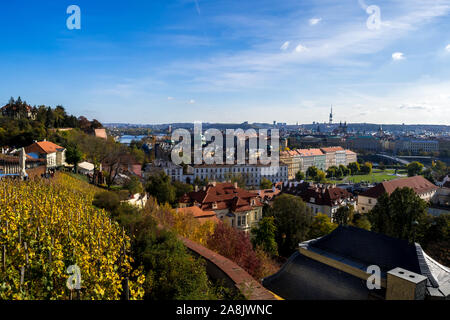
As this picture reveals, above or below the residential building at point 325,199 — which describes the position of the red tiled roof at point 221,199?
above

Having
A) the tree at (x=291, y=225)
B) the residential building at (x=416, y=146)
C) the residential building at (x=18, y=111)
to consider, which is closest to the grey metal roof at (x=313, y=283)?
the tree at (x=291, y=225)

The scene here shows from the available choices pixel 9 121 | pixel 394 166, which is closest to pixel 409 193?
pixel 9 121

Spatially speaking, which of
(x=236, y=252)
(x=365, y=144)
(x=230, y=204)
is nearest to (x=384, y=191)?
(x=230, y=204)

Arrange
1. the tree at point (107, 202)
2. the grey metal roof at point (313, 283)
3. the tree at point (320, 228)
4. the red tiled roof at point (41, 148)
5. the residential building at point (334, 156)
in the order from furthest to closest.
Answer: the residential building at point (334, 156), the red tiled roof at point (41, 148), the tree at point (320, 228), the tree at point (107, 202), the grey metal roof at point (313, 283)

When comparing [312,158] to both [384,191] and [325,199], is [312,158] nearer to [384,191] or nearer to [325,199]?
[384,191]

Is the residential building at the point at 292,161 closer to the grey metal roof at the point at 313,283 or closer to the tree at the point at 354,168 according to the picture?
the tree at the point at 354,168

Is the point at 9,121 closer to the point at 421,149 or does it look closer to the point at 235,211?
the point at 235,211
